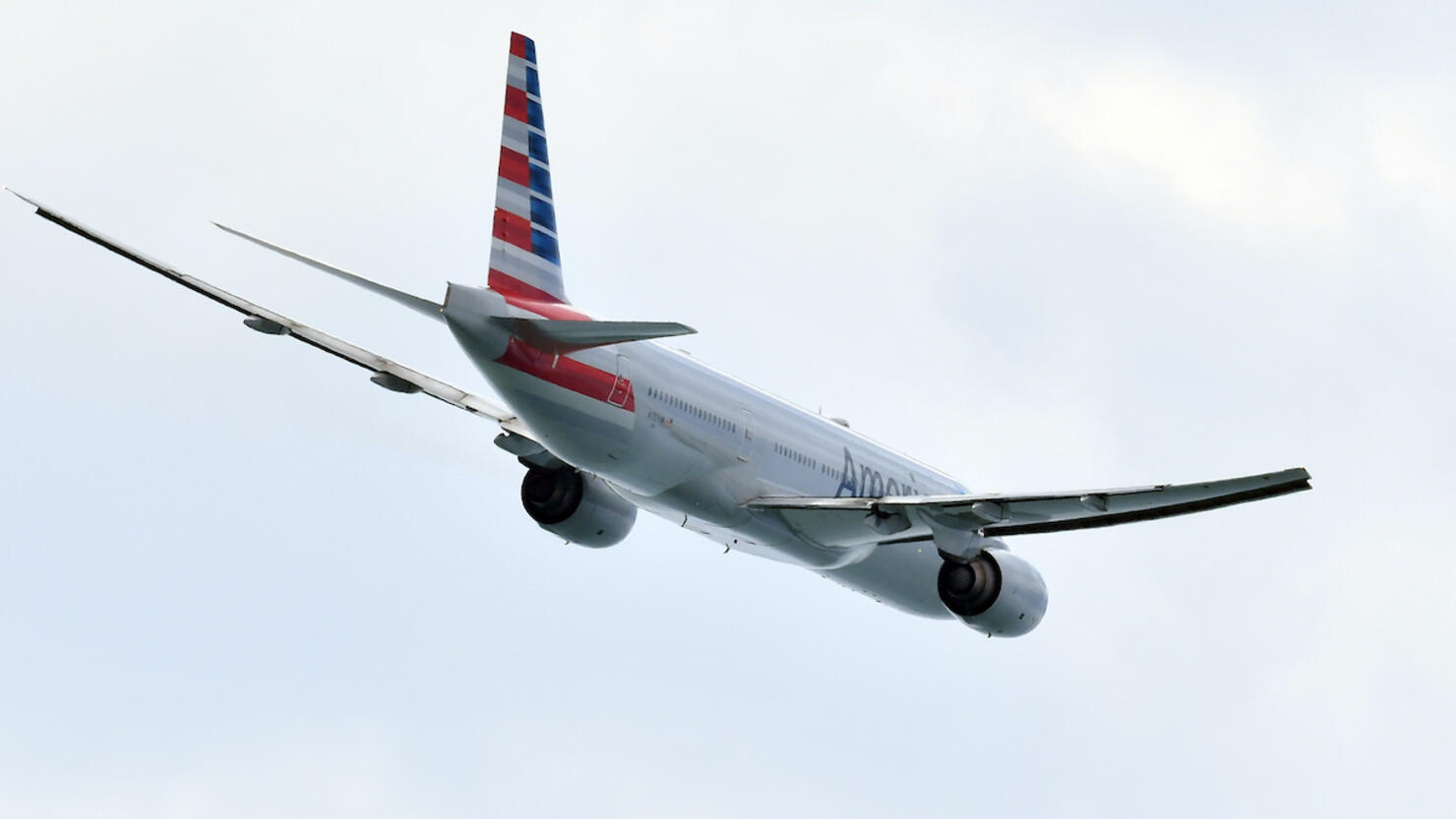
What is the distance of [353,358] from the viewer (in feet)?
140

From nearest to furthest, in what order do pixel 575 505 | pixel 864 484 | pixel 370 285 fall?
pixel 370 285 < pixel 864 484 < pixel 575 505

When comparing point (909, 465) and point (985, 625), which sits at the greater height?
point (909, 465)

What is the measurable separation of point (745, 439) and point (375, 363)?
7627mm

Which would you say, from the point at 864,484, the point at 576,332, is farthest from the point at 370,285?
the point at 864,484

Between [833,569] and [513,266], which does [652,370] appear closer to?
A: [513,266]

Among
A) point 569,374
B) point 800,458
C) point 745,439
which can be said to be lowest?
point 569,374

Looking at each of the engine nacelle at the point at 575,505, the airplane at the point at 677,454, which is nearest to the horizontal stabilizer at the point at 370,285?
the airplane at the point at 677,454

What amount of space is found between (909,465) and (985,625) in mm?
4759

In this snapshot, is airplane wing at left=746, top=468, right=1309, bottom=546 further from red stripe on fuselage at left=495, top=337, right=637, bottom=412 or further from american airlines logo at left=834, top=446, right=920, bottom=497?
red stripe on fuselage at left=495, top=337, right=637, bottom=412

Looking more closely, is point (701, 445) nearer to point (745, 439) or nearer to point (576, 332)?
point (745, 439)

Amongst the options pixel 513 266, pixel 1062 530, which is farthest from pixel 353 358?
pixel 1062 530

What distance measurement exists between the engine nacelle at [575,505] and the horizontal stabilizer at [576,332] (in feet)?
26.8

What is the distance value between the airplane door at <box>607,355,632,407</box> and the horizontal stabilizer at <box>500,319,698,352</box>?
4.44 ft

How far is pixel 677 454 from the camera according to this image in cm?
4016
